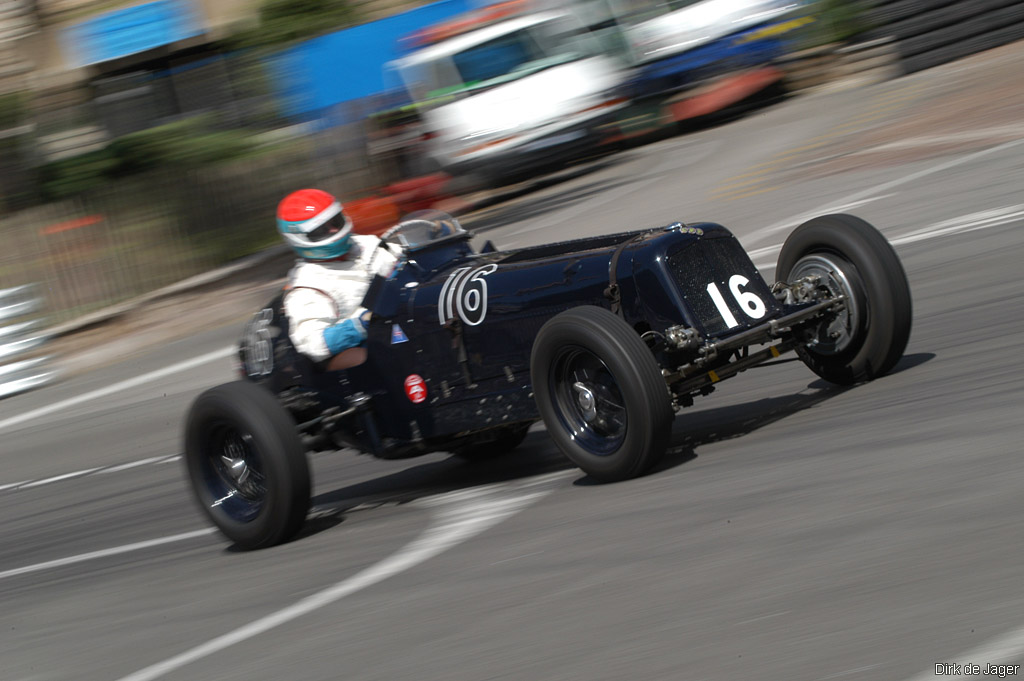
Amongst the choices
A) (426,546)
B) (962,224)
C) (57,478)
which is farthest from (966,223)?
(57,478)

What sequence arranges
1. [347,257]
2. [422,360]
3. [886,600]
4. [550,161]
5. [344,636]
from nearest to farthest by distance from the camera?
1. [886,600]
2. [344,636]
3. [422,360]
4. [347,257]
5. [550,161]

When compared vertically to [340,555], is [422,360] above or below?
above

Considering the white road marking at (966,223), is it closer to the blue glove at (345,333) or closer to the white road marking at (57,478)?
the blue glove at (345,333)

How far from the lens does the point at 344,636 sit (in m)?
4.50

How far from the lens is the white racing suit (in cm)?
639

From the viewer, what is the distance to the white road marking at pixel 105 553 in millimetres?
6770

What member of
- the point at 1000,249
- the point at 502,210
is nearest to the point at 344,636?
the point at 1000,249

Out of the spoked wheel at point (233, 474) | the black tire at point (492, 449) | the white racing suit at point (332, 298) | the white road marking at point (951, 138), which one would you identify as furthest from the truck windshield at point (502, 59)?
the spoked wheel at point (233, 474)

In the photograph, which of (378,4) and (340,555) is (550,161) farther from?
(340,555)

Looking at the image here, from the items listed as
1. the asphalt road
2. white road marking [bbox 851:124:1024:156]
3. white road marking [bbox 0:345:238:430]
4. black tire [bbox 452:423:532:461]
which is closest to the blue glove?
the asphalt road

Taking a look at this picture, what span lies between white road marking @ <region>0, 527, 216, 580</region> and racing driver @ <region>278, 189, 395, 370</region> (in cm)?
125

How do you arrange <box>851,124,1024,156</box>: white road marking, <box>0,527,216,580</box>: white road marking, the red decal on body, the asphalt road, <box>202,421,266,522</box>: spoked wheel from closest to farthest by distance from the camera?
1. the asphalt road
2. the red decal on body
3. <box>202,421,266,522</box>: spoked wheel
4. <box>0,527,216,580</box>: white road marking
5. <box>851,124,1024,156</box>: white road marking

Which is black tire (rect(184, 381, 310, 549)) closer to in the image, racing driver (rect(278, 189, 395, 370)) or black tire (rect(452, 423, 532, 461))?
racing driver (rect(278, 189, 395, 370))

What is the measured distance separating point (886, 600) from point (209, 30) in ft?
77.6
